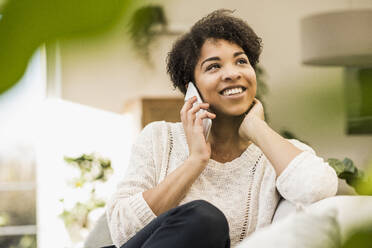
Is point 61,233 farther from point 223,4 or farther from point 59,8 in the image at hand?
point 59,8

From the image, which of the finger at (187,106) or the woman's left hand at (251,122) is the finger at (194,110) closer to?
the finger at (187,106)

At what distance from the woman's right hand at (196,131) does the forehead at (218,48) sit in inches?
5.7

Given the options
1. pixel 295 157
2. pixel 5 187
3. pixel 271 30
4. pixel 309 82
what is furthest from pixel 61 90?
pixel 309 82

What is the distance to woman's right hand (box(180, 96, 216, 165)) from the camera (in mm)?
1451

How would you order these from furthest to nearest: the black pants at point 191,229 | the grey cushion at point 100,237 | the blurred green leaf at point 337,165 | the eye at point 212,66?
the blurred green leaf at point 337,165
the grey cushion at point 100,237
the eye at point 212,66
the black pants at point 191,229

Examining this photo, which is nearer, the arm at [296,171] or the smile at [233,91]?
the arm at [296,171]

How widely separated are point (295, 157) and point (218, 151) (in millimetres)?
318

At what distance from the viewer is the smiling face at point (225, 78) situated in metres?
1.49

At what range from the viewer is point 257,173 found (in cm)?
152

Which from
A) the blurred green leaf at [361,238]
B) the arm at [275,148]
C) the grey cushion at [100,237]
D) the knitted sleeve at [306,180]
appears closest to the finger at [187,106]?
the arm at [275,148]

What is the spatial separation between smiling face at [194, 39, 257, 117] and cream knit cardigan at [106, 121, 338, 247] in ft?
0.51

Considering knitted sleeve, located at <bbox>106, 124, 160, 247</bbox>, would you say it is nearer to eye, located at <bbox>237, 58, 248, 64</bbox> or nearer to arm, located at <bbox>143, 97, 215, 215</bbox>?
arm, located at <bbox>143, 97, 215, 215</bbox>

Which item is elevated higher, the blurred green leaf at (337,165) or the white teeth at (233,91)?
the white teeth at (233,91)

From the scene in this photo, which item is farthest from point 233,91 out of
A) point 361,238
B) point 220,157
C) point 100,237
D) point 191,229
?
point 361,238
